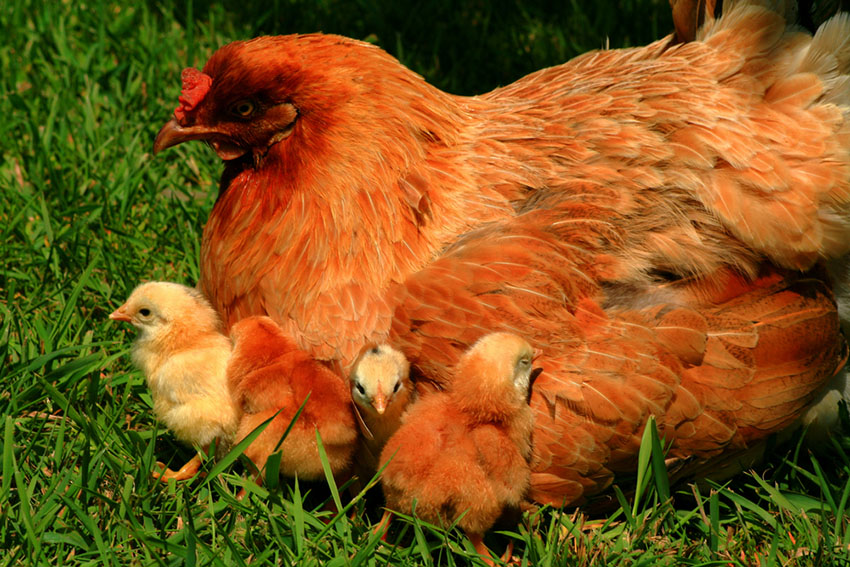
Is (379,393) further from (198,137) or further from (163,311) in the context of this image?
(198,137)

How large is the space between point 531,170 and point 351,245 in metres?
0.71

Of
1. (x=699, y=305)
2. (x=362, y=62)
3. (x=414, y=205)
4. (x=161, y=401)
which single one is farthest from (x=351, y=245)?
(x=699, y=305)

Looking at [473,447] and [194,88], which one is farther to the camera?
[194,88]

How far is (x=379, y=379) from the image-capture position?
2.79 meters

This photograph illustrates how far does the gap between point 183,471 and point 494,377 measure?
128cm

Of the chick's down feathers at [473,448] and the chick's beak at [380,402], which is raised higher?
the chick's beak at [380,402]

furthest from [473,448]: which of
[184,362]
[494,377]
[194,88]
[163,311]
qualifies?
[194,88]

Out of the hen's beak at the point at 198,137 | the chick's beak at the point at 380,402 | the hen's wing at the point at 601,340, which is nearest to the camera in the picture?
the chick's beak at the point at 380,402

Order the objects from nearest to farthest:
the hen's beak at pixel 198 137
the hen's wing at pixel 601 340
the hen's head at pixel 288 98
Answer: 1. the hen's wing at pixel 601 340
2. the hen's head at pixel 288 98
3. the hen's beak at pixel 198 137

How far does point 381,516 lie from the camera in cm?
326

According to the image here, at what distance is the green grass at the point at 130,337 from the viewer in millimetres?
2957

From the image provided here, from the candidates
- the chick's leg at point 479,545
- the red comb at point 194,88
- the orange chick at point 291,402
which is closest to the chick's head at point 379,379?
the orange chick at point 291,402

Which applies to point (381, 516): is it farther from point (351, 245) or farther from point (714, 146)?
point (714, 146)

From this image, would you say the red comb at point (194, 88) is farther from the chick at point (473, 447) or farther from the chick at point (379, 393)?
the chick at point (473, 447)
